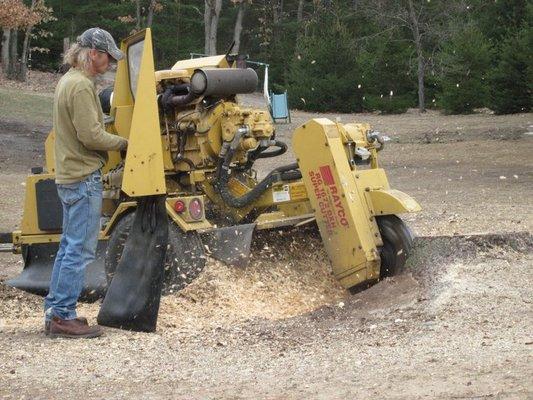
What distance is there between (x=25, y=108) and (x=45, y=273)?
21.6 m

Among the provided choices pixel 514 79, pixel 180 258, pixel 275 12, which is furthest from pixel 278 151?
pixel 275 12

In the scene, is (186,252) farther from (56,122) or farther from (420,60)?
(420,60)

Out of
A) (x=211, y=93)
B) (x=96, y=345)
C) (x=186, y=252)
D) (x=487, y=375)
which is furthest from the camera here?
(x=211, y=93)

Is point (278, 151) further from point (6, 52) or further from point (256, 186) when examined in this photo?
point (6, 52)

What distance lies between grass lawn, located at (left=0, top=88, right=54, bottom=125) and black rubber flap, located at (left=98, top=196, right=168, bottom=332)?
67.8 feet

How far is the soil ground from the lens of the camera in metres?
5.69

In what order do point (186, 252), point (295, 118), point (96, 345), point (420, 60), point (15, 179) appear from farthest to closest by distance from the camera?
1. point (420, 60)
2. point (295, 118)
3. point (15, 179)
4. point (186, 252)
5. point (96, 345)

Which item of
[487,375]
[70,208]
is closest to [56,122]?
[70,208]

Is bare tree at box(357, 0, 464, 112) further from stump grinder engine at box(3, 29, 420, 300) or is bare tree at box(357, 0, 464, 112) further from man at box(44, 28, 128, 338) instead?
man at box(44, 28, 128, 338)

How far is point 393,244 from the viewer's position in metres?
8.48

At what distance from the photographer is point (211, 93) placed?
9242 mm

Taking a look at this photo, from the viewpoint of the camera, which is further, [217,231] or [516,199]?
[516,199]

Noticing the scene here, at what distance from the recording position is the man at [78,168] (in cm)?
698

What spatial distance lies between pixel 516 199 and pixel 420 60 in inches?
948
